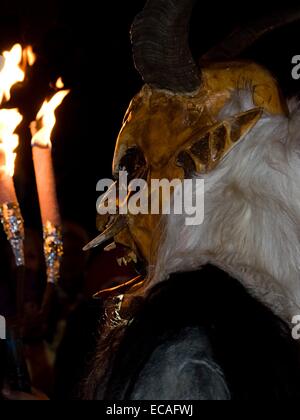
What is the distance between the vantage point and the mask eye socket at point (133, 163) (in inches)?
79.1

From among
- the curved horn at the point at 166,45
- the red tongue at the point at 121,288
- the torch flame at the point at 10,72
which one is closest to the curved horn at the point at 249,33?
the curved horn at the point at 166,45

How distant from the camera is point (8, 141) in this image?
290 centimetres

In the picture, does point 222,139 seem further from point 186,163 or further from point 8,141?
point 8,141

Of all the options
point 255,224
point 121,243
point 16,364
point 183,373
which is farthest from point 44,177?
point 183,373

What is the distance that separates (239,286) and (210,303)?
11cm

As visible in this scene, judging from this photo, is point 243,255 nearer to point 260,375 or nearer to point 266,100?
point 260,375

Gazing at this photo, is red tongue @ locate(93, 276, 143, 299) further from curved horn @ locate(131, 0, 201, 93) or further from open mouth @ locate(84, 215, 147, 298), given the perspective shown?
curved horn @ locate(131, 0, 201, 93)

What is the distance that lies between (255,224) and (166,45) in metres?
0.51

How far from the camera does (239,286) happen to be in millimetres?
1561

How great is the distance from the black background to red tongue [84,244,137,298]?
170 centimetres

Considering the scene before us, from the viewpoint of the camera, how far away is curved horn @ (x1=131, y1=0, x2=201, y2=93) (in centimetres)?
178

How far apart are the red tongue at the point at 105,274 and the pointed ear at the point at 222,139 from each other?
2281 millimetres

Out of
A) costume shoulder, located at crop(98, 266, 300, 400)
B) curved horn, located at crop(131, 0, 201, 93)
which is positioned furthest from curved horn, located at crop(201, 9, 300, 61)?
costume shoulder, located at crop(98, 266, 300, 400)

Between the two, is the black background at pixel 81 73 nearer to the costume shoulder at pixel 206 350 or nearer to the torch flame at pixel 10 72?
the torch flame at pixel 10 72
